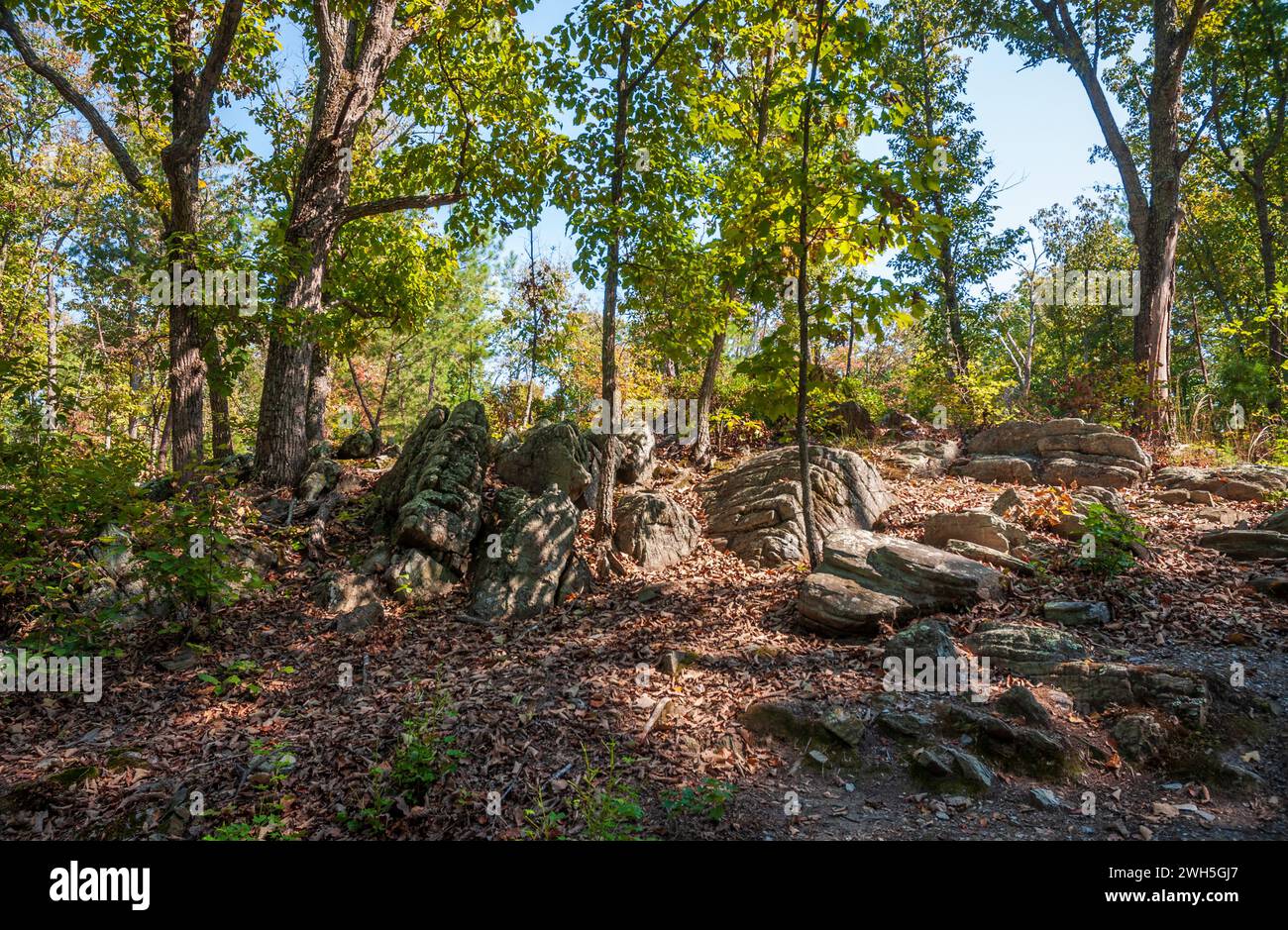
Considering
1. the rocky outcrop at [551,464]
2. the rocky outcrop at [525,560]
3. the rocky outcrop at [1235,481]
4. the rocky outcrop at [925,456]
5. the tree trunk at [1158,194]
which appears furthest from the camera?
the tree trunk at [1158,194]

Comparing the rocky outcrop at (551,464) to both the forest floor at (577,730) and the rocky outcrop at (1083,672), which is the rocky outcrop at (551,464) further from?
the rocky outcrop at (1083,672)

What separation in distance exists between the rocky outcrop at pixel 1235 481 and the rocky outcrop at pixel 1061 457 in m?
0.58

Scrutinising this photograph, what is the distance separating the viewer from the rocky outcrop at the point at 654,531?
807 cm

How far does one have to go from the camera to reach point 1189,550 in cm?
700

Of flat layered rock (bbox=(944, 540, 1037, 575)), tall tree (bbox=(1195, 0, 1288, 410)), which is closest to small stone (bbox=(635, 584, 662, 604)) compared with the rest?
flat layered rock (bbox=(944, 540, 1037, 575))

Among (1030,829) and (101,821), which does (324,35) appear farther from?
(1030,829)

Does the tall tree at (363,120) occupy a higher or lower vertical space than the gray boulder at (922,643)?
higher

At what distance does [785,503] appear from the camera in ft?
27.5

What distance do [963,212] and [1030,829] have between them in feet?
59.5

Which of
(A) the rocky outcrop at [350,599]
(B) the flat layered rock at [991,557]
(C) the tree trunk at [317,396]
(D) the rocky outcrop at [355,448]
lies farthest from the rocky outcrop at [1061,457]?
(C) the tree trunk at [317,396]

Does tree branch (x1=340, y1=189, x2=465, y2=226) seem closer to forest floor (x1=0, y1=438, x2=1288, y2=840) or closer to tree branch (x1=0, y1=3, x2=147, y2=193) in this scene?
tree branch (x1=0, y1=3, x2=147, y2=193)

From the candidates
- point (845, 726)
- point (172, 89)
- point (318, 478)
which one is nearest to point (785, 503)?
point (845, 726)

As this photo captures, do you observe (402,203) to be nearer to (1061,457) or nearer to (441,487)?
(441,487)

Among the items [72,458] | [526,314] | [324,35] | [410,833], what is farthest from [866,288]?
[526,314]
